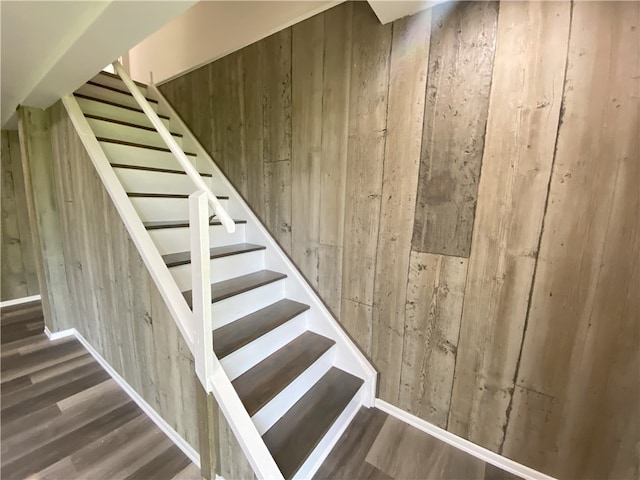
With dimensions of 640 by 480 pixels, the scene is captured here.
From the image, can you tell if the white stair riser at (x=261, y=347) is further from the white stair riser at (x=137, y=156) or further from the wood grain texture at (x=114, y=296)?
the white stair riser at (x=137, y=156)

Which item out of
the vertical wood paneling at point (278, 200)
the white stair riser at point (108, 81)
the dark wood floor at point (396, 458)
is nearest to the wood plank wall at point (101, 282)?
the white stair riser at point (108, 81)

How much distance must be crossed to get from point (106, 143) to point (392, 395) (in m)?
2.62

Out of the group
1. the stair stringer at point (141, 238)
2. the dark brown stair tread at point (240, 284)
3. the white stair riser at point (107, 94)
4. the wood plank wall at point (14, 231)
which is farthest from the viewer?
the wood plank wall at point (14, 231)

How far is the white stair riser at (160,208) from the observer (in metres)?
1.81

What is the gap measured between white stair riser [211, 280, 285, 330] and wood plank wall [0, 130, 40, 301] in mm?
3282

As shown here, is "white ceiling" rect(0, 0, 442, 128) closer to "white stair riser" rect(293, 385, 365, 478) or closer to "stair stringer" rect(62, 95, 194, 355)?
"stair stringer" rect(62, 95, 194, 355)

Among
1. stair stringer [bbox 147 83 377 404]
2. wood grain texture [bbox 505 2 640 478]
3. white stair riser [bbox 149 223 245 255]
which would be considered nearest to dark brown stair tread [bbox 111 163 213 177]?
stair stringer [bbox 147 83 377 404]

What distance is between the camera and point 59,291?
244 centimetres

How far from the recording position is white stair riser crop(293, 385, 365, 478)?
1303 millimetres

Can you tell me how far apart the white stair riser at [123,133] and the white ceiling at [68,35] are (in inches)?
15.1

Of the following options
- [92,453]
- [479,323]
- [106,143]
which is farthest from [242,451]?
[106,143]

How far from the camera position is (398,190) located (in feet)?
5.04

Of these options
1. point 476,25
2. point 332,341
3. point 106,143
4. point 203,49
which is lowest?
point 332,341

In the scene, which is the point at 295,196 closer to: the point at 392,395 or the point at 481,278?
the point at 481,278
